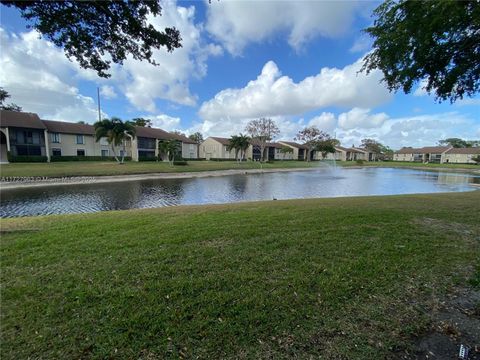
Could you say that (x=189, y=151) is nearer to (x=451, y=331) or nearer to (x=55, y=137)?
(x=55, y=137)

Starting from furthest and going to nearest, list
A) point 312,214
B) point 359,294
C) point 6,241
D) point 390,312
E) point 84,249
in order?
point 312,214, point 6,241, point 84,249, point 359,294, point 390,312

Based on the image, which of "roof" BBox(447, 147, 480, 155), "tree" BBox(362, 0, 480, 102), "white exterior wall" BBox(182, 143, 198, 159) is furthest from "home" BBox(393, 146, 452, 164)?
"tree" BBox(362, 0, 480, 102)

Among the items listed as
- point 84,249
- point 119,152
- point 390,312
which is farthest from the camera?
point 119,152

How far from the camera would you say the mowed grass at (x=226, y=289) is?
2326mm

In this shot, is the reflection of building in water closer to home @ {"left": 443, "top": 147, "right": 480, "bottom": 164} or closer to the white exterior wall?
the white exterior wall

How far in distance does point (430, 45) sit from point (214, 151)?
198 ft

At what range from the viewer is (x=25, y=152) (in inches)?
1393

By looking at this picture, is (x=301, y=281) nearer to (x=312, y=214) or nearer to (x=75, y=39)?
(x=312, y=214)

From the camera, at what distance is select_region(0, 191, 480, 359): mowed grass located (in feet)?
7.63

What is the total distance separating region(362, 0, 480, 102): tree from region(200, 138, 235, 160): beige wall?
5696 centimetres

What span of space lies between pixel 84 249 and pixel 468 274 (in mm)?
6684

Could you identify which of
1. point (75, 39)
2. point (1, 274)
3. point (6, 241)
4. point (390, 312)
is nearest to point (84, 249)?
point (1, 274)

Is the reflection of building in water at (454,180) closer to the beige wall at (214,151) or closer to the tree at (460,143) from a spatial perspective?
the beige wall at (214,151)

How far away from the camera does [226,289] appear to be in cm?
318
